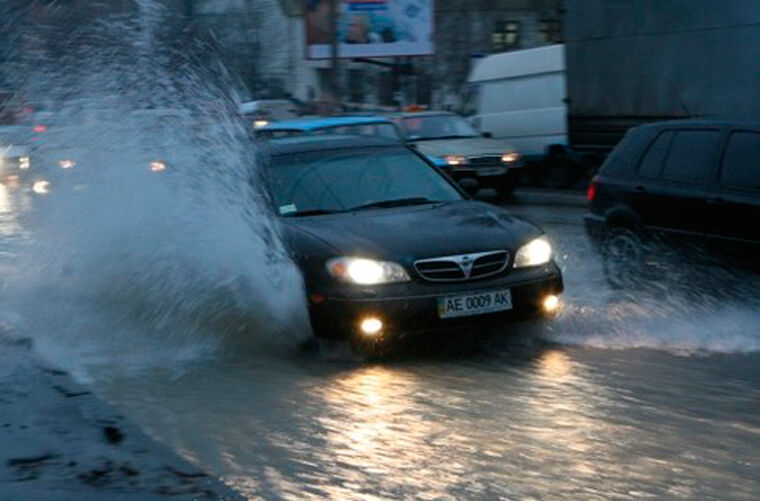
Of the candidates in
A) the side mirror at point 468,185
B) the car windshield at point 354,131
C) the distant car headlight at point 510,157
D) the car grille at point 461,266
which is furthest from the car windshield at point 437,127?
the car grille at point 461,266

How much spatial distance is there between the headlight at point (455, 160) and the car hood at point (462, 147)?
109 millimetres

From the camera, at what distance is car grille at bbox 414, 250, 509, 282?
7012 mm

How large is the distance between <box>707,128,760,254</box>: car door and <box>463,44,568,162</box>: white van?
37.2 ft

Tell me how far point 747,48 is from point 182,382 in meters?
10.1

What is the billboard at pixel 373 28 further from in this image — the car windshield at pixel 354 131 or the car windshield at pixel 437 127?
the car windshield at pixel 354 131

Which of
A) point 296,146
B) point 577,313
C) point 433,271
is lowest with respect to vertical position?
→ point 577,313

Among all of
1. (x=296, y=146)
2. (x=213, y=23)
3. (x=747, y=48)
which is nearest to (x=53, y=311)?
(x=296, y=146)

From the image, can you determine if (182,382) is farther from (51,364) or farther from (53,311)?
(53,311)

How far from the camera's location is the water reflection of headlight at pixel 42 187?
13.7 meters

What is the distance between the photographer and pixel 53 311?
31.6ft

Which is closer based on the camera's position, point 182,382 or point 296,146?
point 182,382

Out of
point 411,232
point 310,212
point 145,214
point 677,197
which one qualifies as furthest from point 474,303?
point 145,214

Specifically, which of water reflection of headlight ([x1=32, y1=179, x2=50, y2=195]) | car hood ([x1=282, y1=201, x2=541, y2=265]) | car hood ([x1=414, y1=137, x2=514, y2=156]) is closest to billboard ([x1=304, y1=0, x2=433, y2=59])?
car hood ([x1=414, y1=137, x2=514, y2=156])

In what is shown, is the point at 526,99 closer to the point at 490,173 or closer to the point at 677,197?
the point at 490,173
